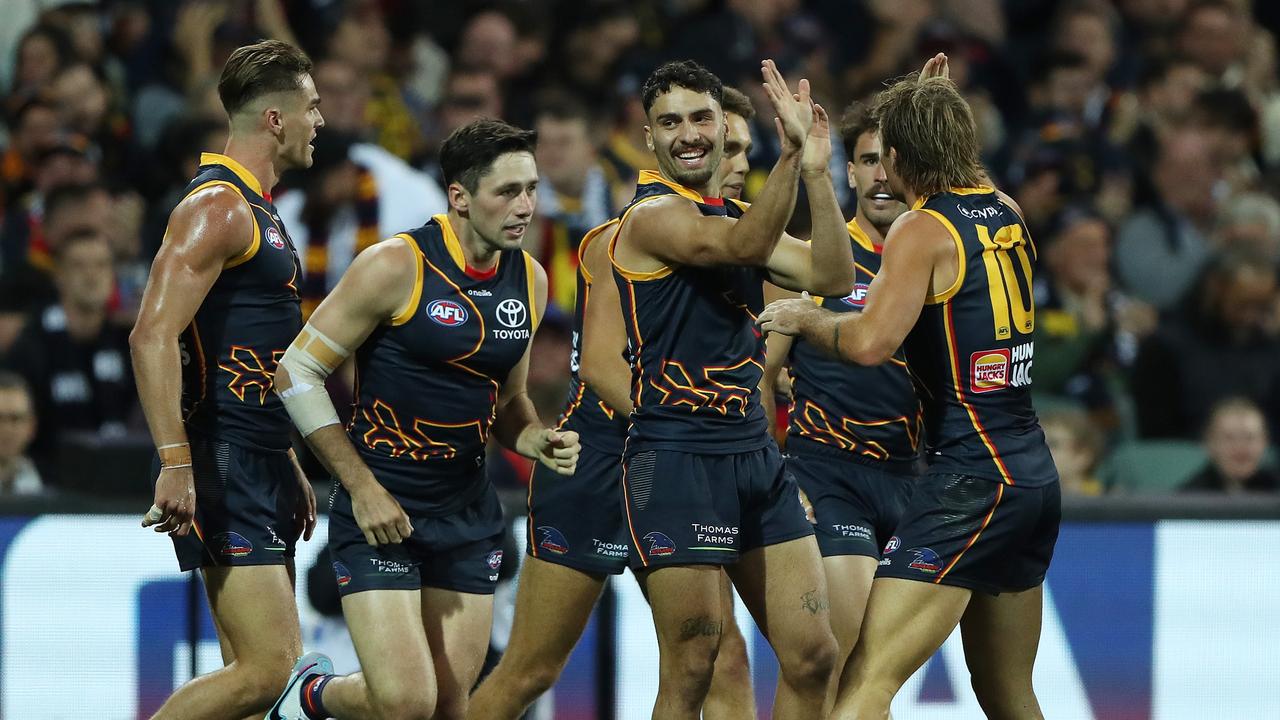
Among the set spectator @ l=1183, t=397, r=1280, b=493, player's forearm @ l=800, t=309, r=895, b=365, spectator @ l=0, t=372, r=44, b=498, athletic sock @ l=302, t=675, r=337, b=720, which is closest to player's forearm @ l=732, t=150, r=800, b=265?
player's forearm @ l=800, t=309, r=895, b=365

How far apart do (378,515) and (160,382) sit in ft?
2.81

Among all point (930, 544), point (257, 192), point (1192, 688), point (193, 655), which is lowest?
point (1192, 688)

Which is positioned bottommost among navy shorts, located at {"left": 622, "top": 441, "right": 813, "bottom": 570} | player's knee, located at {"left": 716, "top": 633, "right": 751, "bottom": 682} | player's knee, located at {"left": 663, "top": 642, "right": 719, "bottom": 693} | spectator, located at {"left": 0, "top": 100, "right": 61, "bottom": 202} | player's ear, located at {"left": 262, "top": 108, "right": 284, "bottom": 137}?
player's knee, located at {"left": 716, "top": 633, "right": 751, "bottom": 682}

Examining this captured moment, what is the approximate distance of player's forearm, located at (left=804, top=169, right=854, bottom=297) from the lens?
19.6 feet

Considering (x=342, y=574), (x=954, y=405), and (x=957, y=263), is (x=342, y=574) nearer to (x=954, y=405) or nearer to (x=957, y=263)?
(x=954, y=405)

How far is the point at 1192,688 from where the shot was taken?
870 centimetres

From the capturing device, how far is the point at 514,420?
6.90 m

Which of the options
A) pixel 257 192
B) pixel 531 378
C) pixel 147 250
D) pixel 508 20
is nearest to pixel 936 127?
pixel 257 192

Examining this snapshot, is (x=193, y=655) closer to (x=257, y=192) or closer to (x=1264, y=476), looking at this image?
(x=257, y=192)

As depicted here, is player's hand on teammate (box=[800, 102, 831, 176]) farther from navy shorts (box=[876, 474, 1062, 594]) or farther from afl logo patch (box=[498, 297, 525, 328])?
afl logo patch (box=[498, 297, 525, 328])

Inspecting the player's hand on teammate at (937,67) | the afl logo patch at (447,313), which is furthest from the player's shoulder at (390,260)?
the player's hand on teammate at (937,67)

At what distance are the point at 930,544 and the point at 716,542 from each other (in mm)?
724

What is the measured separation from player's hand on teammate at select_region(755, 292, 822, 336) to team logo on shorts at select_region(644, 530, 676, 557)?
2.59 ft

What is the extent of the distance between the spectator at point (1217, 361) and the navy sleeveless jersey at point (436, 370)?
511cm
